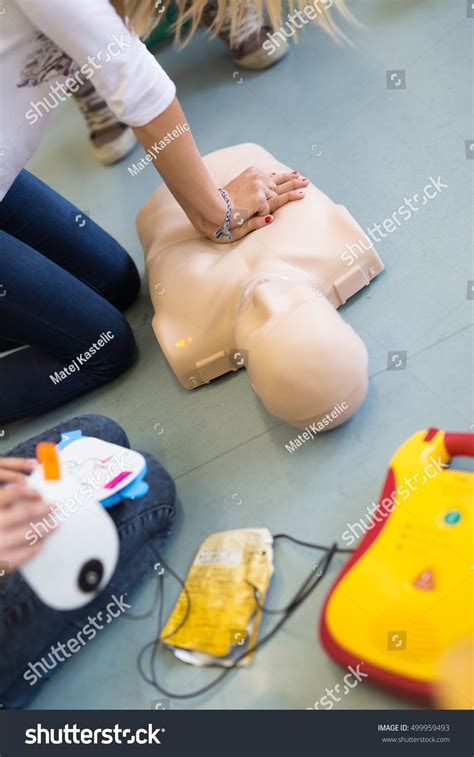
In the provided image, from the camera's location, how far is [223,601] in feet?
3.17

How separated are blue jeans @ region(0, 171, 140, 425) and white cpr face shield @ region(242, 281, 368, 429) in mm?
309

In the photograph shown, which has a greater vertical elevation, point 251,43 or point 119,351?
point 251,43

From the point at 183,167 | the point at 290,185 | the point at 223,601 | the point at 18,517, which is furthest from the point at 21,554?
the point at 290,185

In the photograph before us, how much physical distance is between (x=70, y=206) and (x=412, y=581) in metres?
0.86

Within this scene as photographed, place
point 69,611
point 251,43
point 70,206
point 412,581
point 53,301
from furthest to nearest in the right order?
point 251,43 < point 70,206 < point 53,301 < point 69,611 < point 412,581

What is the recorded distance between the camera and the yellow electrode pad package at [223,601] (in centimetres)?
94

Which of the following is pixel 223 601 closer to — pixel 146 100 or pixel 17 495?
pixel 17 495

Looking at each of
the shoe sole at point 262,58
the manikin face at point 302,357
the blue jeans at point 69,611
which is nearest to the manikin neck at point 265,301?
the manikin face at point 302,357

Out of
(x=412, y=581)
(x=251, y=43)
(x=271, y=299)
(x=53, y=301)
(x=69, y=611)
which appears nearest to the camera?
(x=412, y=581)

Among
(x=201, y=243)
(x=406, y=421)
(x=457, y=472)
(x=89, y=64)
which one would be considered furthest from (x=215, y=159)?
(x=457, y=472)

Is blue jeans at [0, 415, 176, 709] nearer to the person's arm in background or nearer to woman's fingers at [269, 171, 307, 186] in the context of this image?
the person's arm in background

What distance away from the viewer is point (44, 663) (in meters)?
0.99

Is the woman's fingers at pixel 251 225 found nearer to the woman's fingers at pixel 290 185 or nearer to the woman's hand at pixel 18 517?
the woman's fingers at pixel 290 185

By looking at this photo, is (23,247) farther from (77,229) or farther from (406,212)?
(406,212)
